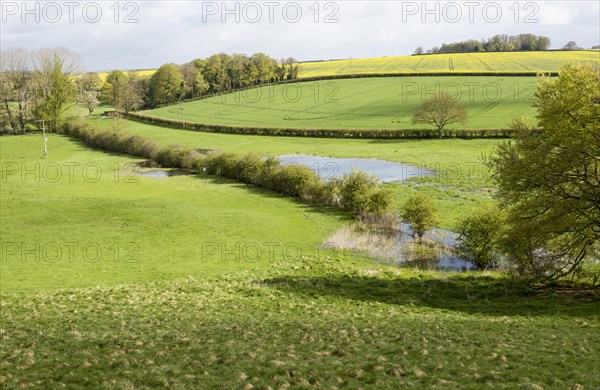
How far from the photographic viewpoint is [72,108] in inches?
5246

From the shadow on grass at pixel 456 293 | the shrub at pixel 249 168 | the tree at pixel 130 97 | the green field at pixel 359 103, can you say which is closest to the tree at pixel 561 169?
the shadow on grass at pixel 456 293

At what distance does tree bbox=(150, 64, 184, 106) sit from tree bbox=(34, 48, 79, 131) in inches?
1503

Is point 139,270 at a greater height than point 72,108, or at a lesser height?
lesser

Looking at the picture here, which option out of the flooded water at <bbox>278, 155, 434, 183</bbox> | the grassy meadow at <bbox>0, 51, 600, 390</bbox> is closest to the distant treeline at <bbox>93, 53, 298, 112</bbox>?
the flooded water at <bbox>278, 155, 434, 183</bbox>

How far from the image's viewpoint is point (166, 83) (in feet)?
531

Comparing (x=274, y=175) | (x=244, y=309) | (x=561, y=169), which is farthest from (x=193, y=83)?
(x=561, y=169)

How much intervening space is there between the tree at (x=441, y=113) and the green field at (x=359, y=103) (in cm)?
332

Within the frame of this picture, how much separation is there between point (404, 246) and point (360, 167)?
35424 mm

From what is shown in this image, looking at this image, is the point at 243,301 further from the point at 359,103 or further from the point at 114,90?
the point at 114,90

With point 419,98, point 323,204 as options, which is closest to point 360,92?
point 419,98

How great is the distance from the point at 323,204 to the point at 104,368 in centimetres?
4048

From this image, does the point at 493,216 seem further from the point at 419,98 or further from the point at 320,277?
the point at 419,98

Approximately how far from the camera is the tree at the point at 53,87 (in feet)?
395

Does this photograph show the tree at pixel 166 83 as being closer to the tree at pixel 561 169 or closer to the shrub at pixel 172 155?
the shrub at pixel 172 155
